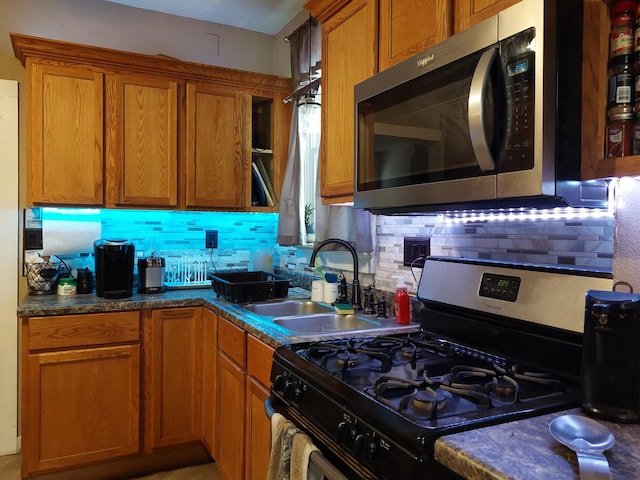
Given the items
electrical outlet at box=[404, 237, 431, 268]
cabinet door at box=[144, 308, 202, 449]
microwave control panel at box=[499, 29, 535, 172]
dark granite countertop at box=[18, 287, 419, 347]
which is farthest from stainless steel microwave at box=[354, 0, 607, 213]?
cabinet door at box=[144, 308, 202, 449]

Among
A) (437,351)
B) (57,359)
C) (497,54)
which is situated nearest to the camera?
(497,54)

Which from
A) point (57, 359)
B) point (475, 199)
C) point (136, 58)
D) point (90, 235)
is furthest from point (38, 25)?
point (475, 199)

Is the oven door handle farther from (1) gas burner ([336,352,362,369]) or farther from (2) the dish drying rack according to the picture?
(2) the dish drying rack

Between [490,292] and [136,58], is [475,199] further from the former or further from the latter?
[136,58]

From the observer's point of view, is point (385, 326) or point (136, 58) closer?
point (385, 326)

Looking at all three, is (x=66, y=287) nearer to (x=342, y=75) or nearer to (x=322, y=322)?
(x=322, y=322)

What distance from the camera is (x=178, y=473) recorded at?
2.48 m

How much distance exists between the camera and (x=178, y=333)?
2500 mm

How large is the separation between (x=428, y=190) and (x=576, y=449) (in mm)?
731

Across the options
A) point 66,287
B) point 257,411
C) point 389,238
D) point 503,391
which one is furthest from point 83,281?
point 503,391

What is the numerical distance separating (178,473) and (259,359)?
117 centimetres

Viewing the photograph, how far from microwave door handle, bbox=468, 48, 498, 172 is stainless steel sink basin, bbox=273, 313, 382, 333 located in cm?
100

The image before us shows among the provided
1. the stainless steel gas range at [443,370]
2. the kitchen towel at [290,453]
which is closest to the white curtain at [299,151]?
the stainless steel gas range at [443,370]

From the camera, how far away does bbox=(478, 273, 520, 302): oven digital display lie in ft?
4.26
